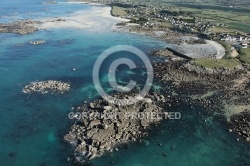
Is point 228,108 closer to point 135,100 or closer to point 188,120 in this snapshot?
point 188,120

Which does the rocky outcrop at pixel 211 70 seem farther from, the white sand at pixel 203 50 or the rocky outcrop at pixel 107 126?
the rocky outcrop at pixel 107 126

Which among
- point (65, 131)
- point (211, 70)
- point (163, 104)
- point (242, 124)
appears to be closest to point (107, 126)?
point (65, 131)

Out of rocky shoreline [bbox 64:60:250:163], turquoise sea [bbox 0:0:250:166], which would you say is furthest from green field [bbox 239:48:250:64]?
turquoise sea [bbox 0:0:250:166]

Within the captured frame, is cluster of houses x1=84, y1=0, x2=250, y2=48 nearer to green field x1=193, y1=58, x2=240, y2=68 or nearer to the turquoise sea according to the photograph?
green field x1=193, y1=58, x2=240, y2=68

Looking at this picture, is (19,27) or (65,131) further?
(19,27)

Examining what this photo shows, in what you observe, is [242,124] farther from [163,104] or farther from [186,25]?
[186,25]
